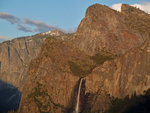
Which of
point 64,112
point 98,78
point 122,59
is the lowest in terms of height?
point 64,112

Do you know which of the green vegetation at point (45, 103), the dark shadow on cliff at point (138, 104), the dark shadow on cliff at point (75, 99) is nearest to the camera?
the dark shadow on cliff at point (138, 104)

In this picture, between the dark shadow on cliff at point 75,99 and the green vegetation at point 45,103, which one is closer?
the dark shadow on cliff at point 75,99

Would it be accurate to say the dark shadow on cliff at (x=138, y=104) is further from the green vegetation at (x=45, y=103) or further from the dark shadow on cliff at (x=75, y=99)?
the green vegetation at (x=45, y=103)

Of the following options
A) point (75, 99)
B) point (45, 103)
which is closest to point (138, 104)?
point (75, 99)

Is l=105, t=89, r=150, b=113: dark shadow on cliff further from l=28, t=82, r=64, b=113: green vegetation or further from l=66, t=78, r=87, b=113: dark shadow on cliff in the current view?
l=28, t=82, r=64, b=113: green vegetation

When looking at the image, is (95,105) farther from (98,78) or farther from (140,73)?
(140,73)

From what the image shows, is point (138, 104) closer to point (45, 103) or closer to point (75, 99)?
point (75, 99)

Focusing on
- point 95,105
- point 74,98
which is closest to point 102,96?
point 95,105

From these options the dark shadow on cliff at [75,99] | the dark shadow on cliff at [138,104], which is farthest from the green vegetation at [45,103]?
the dark shadow on cliff at [138,104]

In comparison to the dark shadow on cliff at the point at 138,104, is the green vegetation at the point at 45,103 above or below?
below

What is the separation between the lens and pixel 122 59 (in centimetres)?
16138

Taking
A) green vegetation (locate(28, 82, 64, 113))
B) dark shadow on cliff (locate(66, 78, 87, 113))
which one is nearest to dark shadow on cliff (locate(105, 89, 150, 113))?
dark shadow on cliff (locate(66, 78, 87, 113))

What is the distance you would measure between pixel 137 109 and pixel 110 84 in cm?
5808

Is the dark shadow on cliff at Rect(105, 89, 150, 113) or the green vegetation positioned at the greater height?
the dark shadow on cliff at Rect(105, 89, 150, 113)
